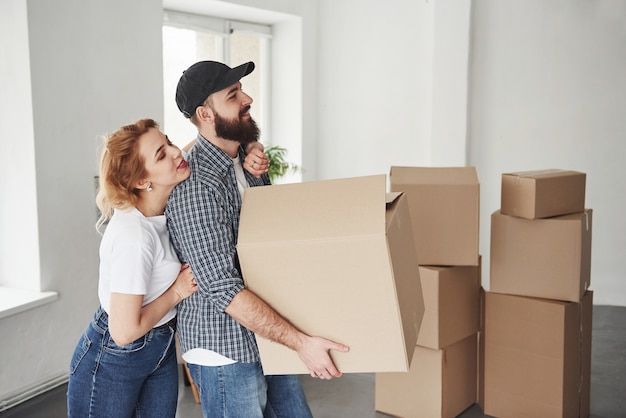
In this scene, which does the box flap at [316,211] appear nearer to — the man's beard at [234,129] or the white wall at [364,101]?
the man's beard at [234,129]

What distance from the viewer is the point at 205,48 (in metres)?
4.37

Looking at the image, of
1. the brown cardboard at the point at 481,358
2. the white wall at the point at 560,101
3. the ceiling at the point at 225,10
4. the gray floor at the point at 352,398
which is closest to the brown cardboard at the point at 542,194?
the brown cardboard at the point at 481,358

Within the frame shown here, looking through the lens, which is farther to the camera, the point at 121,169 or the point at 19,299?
the point at 19,299

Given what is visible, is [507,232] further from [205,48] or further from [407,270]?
[205,48]

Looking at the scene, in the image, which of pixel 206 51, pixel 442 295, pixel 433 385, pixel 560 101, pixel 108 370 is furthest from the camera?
pixel 206 51

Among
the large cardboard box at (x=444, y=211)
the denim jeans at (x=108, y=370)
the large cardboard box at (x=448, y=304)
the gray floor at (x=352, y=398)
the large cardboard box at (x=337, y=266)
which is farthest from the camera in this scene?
the gray floor at (x=352, y=398)

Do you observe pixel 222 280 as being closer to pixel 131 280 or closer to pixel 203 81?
pixel 131 280

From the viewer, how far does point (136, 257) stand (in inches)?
54.9

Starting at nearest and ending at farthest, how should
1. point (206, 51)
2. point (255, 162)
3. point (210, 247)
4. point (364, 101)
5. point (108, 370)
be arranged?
point (210, 247), point (108, 370), point (255, 162), point (206, 51), point (364, 101)

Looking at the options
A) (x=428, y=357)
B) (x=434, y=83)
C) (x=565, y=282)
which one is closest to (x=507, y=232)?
(x=565, y=282)

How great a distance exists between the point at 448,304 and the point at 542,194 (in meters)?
0.55

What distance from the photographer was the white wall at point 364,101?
284cm

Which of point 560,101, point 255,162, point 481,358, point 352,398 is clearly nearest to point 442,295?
point 481,358

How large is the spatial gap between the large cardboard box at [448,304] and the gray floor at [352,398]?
41 cm
